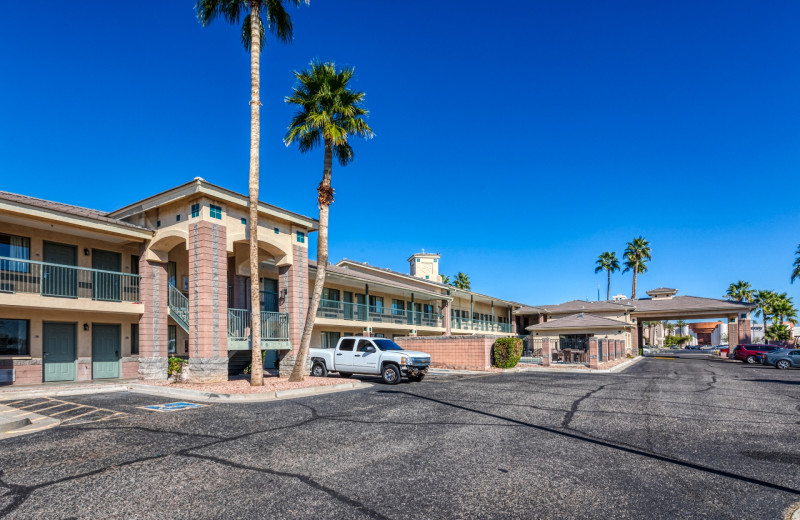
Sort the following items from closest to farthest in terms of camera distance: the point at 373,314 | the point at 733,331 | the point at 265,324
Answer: the point at 265,324 < the point at 373,314 < the point at 733,331

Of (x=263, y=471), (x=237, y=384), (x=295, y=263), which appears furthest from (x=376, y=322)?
(x=263, y=471)

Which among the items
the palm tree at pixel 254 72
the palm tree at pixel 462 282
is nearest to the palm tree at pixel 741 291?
the palm tree at pixel 462 282

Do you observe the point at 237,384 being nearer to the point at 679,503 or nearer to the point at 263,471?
the point at 263,471

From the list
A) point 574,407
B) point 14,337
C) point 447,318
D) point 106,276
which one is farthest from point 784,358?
point 14,337

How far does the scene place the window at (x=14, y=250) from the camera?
16.8 m

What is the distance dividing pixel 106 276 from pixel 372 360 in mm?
10797

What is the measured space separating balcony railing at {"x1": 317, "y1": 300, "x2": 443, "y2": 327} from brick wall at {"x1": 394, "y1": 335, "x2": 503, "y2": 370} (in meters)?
3.86

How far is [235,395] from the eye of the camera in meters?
14.5

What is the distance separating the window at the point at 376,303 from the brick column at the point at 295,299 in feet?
38.3

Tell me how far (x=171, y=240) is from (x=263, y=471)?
14802mm

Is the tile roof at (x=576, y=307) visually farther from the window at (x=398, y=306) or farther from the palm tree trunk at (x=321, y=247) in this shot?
the palm tree trunk at (x=321, y=247)

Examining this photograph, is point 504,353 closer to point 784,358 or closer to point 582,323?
point 784,358

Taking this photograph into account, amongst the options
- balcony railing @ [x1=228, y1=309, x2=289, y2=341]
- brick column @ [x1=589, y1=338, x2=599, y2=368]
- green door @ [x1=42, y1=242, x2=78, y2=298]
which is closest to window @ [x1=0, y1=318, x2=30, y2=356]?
green door @ [x1=42, y1=242, x2=78, y2=298]

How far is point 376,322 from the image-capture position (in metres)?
33.6
